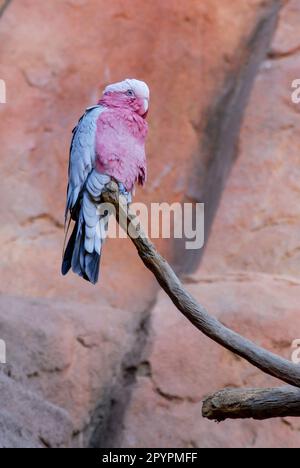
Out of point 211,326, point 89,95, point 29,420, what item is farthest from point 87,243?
point 89,95

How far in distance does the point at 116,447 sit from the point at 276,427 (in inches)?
31.9

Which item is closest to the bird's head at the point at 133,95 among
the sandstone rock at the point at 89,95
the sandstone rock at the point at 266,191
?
the sandstone rock at the point at 266,191

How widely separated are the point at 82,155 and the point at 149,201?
2.21m

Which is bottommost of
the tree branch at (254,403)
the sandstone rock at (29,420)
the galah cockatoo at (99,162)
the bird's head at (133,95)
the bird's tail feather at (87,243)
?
the sandstone rock at (29,420)

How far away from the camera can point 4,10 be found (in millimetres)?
5645

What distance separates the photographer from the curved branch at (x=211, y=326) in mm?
2760

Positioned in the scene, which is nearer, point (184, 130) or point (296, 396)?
point (296, 396)

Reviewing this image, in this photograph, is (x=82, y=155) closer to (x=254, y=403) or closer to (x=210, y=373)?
(x=254, y=403)

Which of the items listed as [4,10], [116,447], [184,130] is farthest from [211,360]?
[4,10]

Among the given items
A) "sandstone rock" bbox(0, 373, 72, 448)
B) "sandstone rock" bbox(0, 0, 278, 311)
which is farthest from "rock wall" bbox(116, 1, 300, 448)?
"sandstone rock" bbox(0, 373, 72, 448)

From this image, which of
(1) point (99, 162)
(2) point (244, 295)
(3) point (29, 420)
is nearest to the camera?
(1) point (99, 162)

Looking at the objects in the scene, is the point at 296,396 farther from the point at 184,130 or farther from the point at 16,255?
the point at 184,130

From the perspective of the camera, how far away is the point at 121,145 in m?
3.42

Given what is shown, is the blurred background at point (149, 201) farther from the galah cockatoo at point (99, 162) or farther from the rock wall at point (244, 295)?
the galah cockatoo at point (99, 162)
